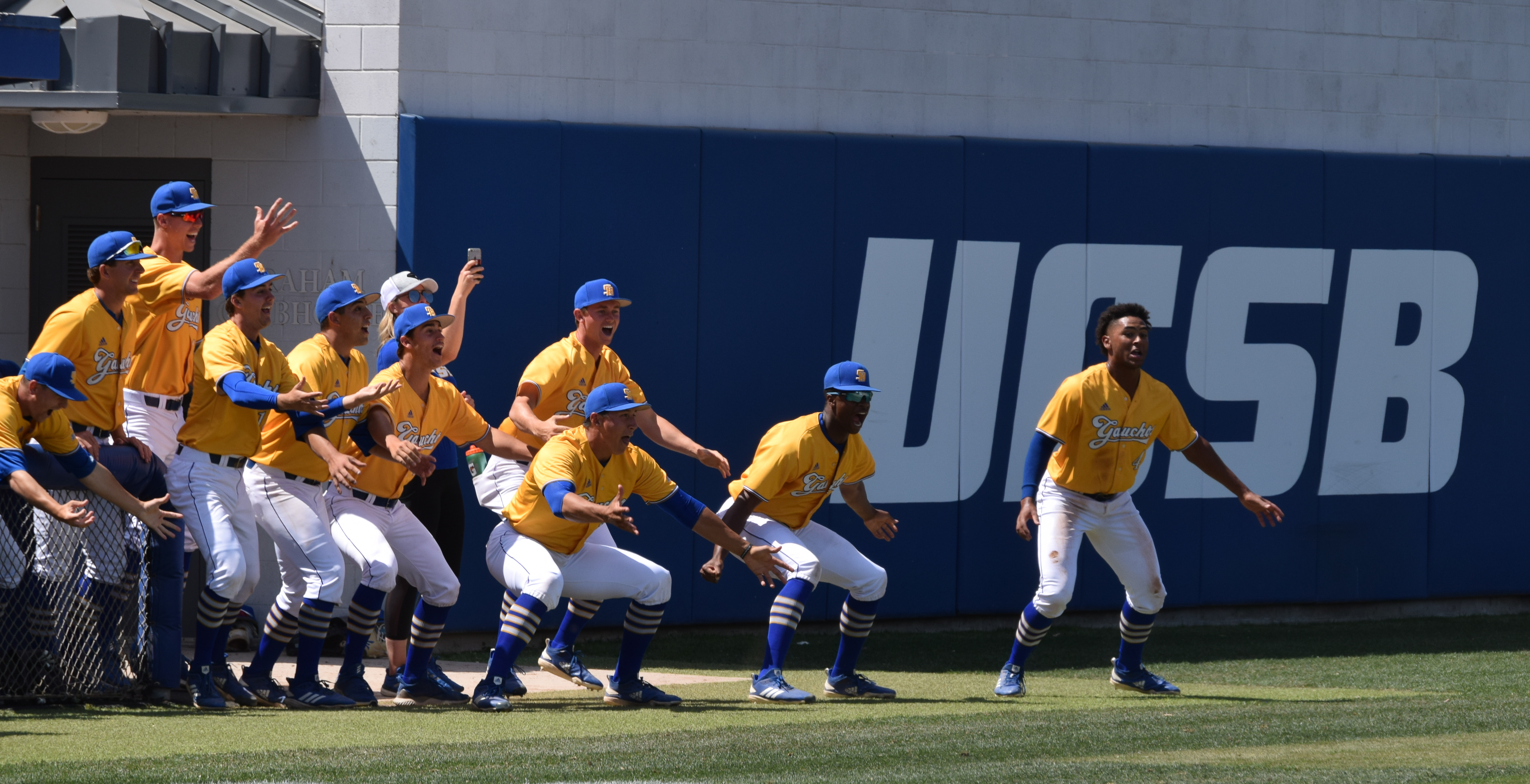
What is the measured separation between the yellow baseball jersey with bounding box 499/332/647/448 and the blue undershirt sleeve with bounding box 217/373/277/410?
187cm

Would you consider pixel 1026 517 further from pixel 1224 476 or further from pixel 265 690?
pixel 265 690

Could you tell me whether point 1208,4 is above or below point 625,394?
above

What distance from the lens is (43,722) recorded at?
7305 millimetres

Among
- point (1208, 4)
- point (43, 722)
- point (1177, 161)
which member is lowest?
point (43, 722)

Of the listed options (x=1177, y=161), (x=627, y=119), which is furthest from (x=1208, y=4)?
(x=627, y=119)

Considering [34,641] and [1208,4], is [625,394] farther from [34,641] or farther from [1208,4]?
[1208,4]

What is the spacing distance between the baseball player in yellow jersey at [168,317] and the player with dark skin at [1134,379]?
4034 millimetres

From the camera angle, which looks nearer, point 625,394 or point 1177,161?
point 625,394

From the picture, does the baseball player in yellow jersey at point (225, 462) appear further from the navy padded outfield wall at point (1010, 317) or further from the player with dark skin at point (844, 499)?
the navy padded outfield wall at point (1010, 317)

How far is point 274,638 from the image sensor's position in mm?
8070

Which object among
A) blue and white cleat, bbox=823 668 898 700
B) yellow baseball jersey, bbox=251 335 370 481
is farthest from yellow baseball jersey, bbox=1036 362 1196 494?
yellow baseball jersey, bbox=251 335 370 481

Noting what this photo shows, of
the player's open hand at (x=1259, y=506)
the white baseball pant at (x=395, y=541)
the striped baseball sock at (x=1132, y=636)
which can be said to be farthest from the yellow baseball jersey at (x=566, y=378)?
the player's open hand at (x=1259, y=506)

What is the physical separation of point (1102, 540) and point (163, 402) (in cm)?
463

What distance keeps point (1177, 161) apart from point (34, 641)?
796 cm
